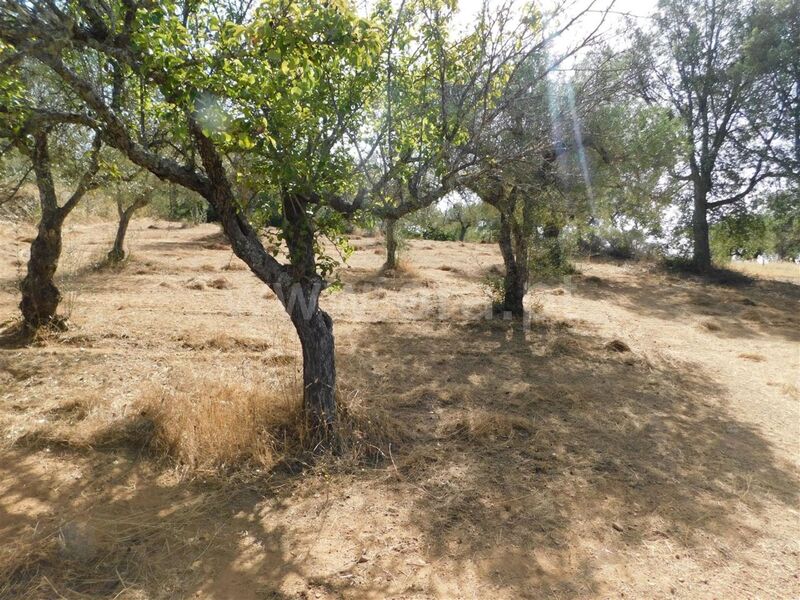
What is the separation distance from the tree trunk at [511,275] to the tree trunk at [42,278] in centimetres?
636

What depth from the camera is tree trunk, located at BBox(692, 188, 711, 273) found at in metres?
16.0

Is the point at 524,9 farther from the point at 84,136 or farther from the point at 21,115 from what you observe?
the point at 84,136

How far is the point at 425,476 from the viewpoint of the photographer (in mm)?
3965

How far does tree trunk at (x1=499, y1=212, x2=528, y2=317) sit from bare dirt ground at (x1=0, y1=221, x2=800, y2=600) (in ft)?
1.94

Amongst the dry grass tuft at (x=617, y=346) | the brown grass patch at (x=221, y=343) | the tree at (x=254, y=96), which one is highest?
the tree at (x=254, y=96)

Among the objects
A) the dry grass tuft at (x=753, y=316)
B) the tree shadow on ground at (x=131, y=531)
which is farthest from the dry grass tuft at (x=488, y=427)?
the dry grass tuft at (x=753, y=316)

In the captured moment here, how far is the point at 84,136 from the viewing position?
652cm

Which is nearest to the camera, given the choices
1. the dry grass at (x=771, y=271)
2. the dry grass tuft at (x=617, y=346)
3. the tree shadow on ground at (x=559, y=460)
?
the tree shadow on ground at (x=559, y=460)

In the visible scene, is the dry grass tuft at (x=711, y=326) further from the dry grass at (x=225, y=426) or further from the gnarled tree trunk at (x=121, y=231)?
the gnarled tree trunk at (x=121, y=231)

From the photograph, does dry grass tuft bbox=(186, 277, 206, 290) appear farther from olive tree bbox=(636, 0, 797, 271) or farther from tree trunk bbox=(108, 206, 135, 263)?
olive tree bbox=(636, 0, 797, 271)

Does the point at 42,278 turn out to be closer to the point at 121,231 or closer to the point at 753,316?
the point at 121,231

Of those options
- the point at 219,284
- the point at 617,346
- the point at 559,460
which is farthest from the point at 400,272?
the point at 559,460

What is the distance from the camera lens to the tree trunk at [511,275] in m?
8.48

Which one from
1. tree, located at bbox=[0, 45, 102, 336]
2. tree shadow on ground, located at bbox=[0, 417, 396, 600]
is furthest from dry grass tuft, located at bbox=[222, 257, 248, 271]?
tree shadow on ground, located at bbox=[0, 417, 396, 600]
